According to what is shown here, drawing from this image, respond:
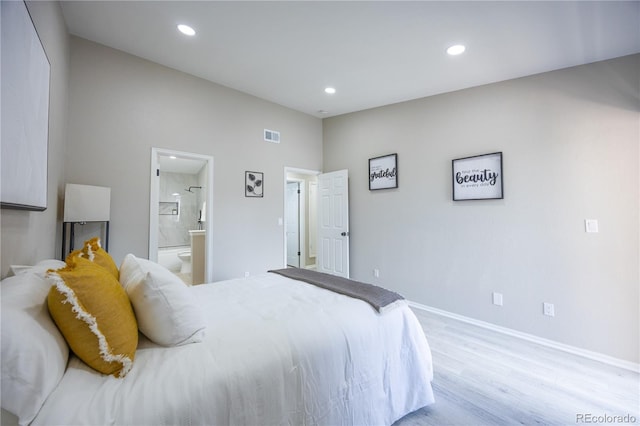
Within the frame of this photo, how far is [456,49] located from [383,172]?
1.83 m

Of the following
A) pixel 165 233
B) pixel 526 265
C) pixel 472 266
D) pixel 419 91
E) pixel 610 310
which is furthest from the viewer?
pixel 165 233

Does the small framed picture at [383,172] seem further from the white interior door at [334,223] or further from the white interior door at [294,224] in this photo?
the white interior door at [294,224]

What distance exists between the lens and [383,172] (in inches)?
160

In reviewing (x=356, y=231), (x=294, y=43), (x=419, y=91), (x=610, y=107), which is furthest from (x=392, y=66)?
(x=356, y=231)

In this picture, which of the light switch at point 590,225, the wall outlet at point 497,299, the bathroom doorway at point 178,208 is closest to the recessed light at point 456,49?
the light switch at point 590,225

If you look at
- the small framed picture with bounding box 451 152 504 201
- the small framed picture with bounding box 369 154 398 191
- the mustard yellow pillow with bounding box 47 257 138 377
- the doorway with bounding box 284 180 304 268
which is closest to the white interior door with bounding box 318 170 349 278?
the small framed picture with bounding box 369 154 398 191

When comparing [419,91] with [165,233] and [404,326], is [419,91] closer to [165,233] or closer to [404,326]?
[404,326]

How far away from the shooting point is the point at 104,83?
268 centimetres

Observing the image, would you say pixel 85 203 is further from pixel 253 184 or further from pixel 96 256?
pixel 253 184

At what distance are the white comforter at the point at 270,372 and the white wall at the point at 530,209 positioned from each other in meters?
1.96

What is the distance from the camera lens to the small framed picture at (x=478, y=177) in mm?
3066

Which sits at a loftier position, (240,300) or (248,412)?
(240,300)

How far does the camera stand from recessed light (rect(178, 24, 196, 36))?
2.36 metres

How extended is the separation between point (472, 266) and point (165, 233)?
7199 millimetres
